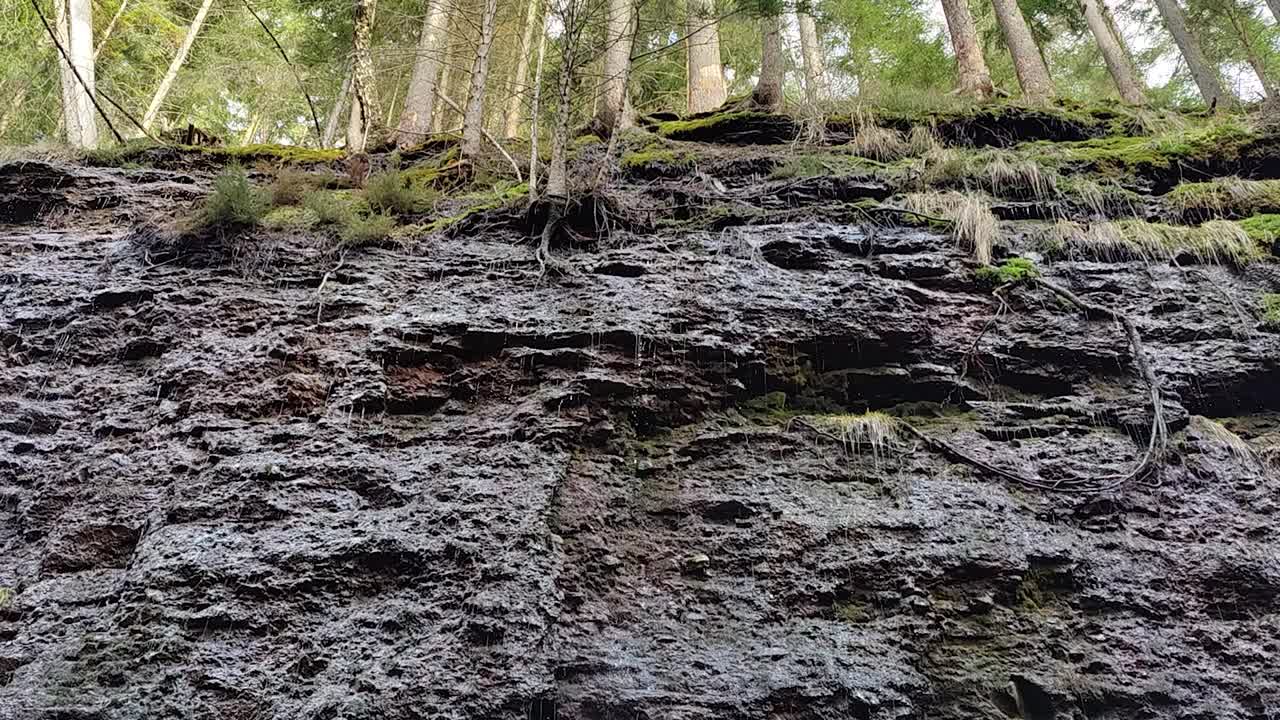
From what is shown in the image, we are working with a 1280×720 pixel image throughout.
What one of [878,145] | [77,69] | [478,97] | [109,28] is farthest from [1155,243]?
[109,28]

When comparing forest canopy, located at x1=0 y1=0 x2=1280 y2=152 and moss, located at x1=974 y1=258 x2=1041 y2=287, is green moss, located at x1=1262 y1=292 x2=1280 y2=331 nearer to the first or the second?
moss, located at x1=974 y1=258 x2=1041 y2=287

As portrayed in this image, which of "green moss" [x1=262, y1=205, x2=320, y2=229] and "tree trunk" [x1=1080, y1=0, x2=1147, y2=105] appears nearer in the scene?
"green moss" [x1=262, y1=205, x2=320, y2=229]

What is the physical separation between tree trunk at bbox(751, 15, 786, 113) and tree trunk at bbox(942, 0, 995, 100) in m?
1.90

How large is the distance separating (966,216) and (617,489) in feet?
9.68

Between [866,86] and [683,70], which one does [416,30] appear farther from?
[866,86]

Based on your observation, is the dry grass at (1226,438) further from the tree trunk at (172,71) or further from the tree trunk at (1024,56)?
the tree trunk at (172,71)

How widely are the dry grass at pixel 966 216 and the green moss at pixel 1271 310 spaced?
1.43 metres

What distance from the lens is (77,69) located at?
7445 millimetres

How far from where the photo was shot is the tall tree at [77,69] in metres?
7.29

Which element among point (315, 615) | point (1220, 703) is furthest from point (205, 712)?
point (1220, 703)

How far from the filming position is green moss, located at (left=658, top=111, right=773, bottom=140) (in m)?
6.44

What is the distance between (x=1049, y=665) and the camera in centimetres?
281

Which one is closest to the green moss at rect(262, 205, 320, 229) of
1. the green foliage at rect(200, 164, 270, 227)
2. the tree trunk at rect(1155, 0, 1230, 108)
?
the green foliage at rect(200, 164, 270, 227)

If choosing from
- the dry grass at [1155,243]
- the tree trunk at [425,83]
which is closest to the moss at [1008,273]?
the dry grass at [1155,243]
